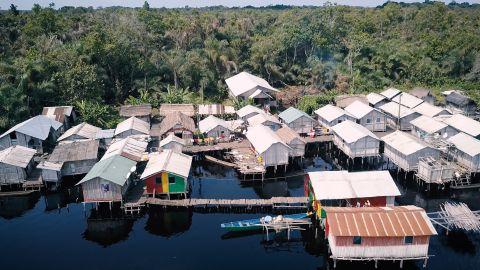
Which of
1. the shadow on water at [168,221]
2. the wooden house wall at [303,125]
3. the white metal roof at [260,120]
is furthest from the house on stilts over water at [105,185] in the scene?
the wooden house wall at [303,125]

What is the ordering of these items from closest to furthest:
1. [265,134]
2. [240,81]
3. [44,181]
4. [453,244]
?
[453,244] → [44,181] → [265,134] → [240,81]

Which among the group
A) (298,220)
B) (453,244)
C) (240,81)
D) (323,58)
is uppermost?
(323,58)

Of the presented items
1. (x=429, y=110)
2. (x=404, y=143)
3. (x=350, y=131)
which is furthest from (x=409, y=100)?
(x=404, y=143)

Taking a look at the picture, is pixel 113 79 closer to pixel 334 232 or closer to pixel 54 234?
pixel 54 234

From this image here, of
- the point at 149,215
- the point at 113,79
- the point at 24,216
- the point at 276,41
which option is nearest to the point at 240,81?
the point at 276,41

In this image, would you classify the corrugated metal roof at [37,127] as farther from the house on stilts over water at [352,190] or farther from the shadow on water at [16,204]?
the house on stilts over water at [352,190]

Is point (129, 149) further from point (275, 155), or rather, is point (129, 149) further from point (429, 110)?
point (429, 110)
